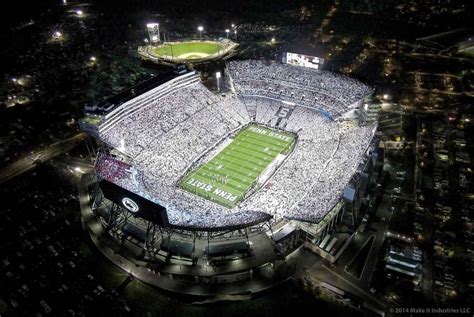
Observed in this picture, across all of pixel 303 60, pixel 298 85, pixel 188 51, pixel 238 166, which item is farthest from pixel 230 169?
pixel 188 51

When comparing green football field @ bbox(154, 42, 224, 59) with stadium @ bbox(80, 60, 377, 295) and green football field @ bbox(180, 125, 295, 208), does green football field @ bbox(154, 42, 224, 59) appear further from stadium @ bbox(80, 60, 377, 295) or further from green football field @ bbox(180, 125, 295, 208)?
green football field @ bbox(180, 125, 295, 208)

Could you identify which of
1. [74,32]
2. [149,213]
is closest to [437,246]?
[149,213]

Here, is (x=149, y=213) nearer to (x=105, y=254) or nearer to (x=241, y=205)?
(x=105, y=254)

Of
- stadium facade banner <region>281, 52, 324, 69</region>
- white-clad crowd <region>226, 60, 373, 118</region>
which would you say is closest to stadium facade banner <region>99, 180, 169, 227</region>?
white-clad crowd <region>226, 60, 373, 118</region>

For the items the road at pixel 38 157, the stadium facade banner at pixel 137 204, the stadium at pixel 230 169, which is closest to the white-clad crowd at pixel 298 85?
the stadium at pixel 230 169

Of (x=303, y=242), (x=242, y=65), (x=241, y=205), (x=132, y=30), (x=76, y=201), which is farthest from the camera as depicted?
(x=132, y=30)

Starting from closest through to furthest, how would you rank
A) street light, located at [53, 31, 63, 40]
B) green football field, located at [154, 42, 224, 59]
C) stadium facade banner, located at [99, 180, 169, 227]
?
stadium facade banner, located at [99, 180, 169, 227]
green football field, located at [154, 42, 224, 59]
street light, located at [53, 31, 63, 40]
